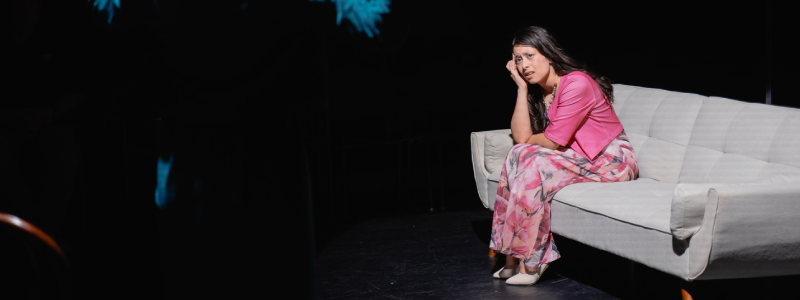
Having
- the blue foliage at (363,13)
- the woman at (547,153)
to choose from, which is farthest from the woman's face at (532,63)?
the blue foliage at (363,13)

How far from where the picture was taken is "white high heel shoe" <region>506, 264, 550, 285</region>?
11.2ft

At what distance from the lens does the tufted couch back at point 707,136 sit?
307 cm

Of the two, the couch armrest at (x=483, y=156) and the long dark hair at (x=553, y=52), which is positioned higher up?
the long dark hair at (x=553, y=52)

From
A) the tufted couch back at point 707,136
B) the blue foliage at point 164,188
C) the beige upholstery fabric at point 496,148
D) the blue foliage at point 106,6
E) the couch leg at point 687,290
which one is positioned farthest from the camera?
the beige upholstery fabric at point 496,148

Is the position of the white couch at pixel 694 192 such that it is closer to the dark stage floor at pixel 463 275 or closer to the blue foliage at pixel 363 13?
the dark stage floor at pixel 463 275

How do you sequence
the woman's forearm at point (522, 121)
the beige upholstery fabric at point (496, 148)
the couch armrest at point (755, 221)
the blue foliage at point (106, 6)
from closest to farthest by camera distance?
the blue foliage at point (106, 6), the couch armrest at point (755, 221), the woman's forearm at point (522, 121), the beige upholstery fabric at point (496, 148)

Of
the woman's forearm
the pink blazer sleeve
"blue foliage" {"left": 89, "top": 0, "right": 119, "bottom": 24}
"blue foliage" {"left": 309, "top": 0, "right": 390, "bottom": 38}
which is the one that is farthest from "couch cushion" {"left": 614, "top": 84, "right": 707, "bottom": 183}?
"blue foliage" {"left": 89, "top": 0, "right": 119, "bottom": 24}

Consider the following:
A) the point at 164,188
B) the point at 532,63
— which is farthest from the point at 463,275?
the point at 164,188

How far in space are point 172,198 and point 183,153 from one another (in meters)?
0.11

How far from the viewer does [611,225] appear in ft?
10.3

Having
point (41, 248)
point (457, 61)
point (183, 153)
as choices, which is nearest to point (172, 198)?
point (183, 153)

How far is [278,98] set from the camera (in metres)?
1.83

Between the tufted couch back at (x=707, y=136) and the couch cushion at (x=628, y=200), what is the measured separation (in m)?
0.13

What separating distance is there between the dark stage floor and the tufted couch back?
0.44m
